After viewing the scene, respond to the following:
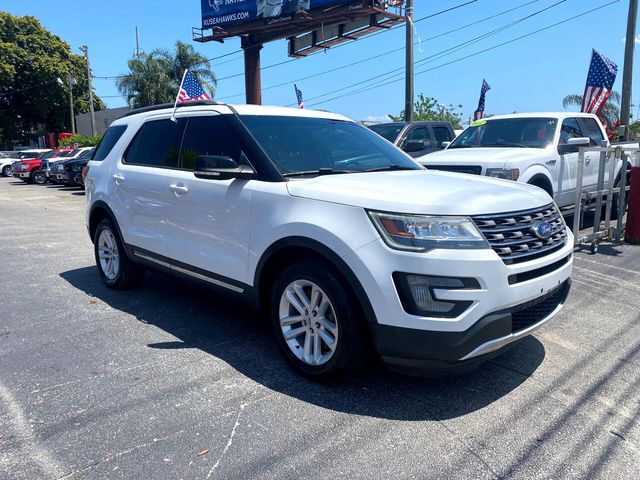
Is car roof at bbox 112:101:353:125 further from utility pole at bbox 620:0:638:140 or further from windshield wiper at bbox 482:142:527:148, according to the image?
utility pole at bbox 620:0:638:140

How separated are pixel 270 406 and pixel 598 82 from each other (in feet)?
46.2

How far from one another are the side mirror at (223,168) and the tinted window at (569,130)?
6392 mm

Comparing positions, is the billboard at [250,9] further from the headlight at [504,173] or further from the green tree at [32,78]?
the headlight at [504,173]

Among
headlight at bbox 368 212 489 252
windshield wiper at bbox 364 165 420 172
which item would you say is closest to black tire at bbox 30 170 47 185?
windshield wiper at bbox 364 165 420 172

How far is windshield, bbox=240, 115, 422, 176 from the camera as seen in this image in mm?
4082

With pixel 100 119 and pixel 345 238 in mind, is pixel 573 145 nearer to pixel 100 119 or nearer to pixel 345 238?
pixel 345 238

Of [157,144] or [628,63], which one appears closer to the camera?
[157,144]

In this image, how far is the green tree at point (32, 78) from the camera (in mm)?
49656

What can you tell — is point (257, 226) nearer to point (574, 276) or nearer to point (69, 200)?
point (574, 276)

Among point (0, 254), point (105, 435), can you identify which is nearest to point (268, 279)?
point (105, 435)

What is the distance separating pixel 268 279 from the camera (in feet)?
12.9

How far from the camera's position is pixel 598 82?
14.0 m

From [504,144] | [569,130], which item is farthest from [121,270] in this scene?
[569,130]

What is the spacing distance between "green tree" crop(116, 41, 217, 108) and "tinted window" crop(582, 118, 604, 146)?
34575 millimetres
